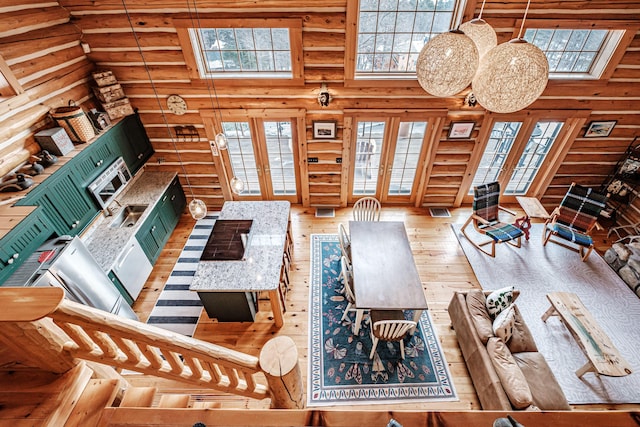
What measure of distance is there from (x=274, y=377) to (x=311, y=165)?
162 inches

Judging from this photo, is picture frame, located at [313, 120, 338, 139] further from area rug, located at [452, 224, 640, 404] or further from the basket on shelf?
the basket on shelf

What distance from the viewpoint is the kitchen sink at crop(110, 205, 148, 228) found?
14.0 feet

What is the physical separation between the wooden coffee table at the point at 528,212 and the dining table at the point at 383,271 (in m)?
2.42

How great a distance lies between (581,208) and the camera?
186 inches

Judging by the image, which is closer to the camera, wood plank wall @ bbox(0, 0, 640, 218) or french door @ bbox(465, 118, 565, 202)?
wood plank wall @ bbox(0, 0, 640, 218)

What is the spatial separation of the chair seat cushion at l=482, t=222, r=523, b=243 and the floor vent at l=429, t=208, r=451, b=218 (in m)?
0.85

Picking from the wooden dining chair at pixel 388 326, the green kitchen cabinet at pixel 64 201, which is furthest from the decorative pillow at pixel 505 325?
the green kitchen cabinet at pixel 64 201

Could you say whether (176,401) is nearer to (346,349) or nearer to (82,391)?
(82,391)

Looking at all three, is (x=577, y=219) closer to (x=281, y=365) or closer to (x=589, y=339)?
(x=589, y=339)

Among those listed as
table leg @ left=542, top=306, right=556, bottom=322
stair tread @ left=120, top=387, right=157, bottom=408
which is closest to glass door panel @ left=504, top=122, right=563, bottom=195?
table leg @ left=542, top=306, right=556, bottom=322

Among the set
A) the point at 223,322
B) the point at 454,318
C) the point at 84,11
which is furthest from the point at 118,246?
the point at 454,318

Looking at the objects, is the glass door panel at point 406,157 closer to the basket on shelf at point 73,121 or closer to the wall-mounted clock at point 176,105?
the wall-mounted clock at point 176,105

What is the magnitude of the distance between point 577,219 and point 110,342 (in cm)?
641

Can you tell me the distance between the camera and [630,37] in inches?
157
